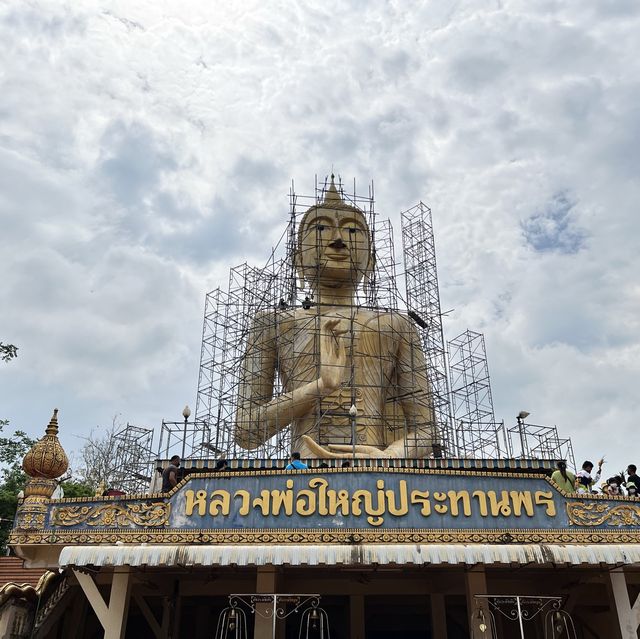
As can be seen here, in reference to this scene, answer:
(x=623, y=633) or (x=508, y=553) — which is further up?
(x=508, y=553)

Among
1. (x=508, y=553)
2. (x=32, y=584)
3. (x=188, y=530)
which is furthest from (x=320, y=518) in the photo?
(x=32, y=584)

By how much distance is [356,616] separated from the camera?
14.5 m

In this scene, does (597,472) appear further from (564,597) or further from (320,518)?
(320,518)

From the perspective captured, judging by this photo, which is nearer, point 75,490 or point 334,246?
point 334,246

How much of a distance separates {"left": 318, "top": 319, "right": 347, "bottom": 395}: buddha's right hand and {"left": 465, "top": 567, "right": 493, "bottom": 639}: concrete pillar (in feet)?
21.2

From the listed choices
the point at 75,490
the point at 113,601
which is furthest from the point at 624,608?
the point at 75,490

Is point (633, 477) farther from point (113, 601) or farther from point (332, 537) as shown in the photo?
point (113, 601)

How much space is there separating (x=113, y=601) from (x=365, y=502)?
4020mm

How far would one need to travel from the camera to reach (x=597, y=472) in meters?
13.9

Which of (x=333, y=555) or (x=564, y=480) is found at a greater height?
(x=564, y=480)

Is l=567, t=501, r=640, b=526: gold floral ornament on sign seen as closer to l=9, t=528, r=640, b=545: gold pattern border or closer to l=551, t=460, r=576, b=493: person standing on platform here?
l=9, t=528, r=640, b=545: gold pattern border

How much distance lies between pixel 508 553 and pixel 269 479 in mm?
3654

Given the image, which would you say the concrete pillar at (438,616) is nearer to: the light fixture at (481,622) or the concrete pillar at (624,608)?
the light fixture at (481,622)

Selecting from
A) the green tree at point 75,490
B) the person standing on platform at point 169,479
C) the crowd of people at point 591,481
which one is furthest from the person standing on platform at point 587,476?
the green tree at point 75,490
